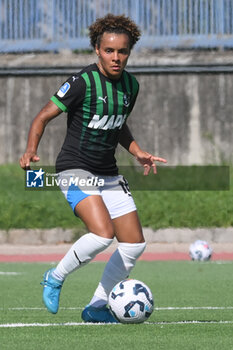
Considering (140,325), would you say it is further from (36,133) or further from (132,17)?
(132,17)

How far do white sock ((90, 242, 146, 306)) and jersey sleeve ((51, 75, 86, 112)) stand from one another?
1180 millimetres

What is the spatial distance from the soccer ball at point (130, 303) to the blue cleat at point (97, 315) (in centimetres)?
21

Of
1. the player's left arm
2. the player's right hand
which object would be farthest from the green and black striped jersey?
the player's right hand

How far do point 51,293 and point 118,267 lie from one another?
1.95ft

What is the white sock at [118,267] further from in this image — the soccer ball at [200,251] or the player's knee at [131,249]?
the soccer ball at [200,251]

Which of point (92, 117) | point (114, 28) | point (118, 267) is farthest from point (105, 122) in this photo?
point (118, 267)

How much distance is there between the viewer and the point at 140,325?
766 centimetres

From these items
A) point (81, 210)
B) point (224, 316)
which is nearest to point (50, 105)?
point (81, 210)

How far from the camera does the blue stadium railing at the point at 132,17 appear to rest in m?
21.2

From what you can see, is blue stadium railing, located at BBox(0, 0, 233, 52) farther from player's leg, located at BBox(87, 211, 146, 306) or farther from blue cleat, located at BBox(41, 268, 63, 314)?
blue cleat, located at BBox(41, 268, 63, 314)

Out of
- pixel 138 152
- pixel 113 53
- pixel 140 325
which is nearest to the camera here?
pixel 140 325

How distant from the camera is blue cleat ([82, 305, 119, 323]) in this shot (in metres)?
7.89

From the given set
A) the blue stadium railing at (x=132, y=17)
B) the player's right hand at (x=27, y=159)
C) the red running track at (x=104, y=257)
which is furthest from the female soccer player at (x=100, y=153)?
the blue stadium railing at (x=132, y=17)

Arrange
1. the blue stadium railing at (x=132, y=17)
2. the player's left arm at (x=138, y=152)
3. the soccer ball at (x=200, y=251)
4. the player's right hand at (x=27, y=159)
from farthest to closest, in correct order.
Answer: the blue stadium railing at (x=132, y=17)
the soccer ball at (x=200, y=251)
the player's left arm at (x=138, y=152)
the player's right hand at (x=27, y=159)
